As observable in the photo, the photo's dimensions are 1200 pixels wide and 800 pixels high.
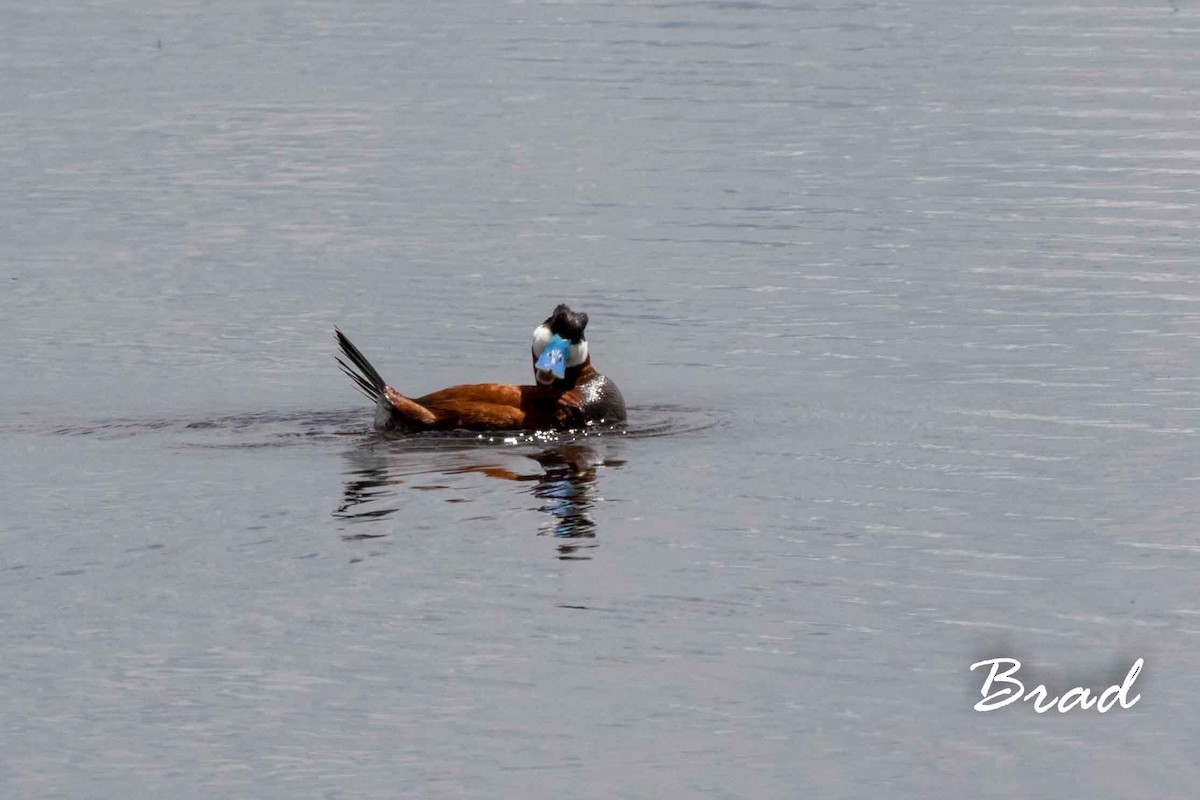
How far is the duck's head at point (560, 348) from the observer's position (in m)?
13.7

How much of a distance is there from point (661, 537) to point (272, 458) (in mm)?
2863

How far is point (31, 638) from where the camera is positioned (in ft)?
30.0

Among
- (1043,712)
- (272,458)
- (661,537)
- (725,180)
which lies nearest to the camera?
(1043,712)

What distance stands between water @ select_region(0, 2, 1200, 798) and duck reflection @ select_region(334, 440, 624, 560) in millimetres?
50

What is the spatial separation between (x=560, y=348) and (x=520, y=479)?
170cm

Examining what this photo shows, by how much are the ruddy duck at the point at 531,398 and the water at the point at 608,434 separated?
225 millimetres

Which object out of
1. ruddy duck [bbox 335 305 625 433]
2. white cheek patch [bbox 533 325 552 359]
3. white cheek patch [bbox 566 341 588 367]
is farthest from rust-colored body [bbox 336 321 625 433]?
white cheek patch [bbox 533 325 552 359]

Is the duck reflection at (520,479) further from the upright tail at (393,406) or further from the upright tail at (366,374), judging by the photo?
the upright tail at (366,374)

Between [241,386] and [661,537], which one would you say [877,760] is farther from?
[241,386]

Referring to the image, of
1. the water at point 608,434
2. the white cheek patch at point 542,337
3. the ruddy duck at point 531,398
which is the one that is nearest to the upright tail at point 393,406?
the ruddy duck at point 531,398

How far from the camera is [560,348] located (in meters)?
13.8

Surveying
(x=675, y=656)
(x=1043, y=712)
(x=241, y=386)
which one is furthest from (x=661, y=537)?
(x=241, y=386)
